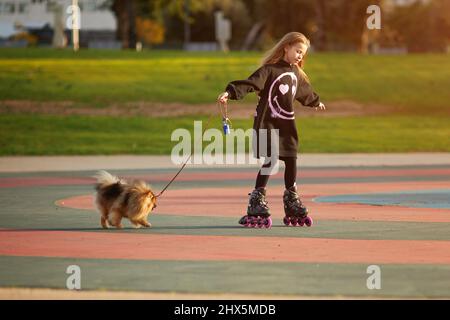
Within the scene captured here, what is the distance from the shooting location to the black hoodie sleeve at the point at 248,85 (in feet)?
44.0

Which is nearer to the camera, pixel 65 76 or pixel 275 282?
pixel 275 282

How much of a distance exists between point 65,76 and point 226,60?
903cm

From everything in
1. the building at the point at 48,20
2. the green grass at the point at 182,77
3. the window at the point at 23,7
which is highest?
the window at the point at 23,7

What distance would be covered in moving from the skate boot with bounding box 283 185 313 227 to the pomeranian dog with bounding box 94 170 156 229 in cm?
142

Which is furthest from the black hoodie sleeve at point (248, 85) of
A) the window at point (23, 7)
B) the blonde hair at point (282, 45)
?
the window at point (23, 7)

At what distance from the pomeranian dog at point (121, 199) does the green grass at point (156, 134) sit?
48.4 ft

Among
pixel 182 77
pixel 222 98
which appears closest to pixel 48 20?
pixel 182 77

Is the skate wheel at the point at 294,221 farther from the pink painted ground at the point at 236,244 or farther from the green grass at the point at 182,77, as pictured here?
the green grass at the point at 182,77

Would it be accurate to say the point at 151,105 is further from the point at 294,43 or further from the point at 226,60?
the point at 294,43

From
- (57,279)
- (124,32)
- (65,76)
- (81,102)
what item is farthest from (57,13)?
(57,279)

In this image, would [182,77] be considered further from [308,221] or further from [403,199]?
[308,221]

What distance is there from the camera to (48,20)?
102500 mm

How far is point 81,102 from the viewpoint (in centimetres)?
3819

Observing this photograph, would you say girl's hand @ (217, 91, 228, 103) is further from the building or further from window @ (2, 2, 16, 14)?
window @ (2, 2, 16, 14)
